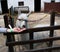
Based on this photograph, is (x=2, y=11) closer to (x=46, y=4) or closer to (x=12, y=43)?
(x=46, y=4)

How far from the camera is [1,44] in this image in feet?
18.2

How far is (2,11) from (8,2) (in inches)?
39.6

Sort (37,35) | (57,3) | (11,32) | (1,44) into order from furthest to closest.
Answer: (57,3)
(1,44)
(37,35)
(11,32)

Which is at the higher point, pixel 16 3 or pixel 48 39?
pixel 16 3

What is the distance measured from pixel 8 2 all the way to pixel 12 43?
36.5ft

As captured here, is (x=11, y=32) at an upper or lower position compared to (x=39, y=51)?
upper

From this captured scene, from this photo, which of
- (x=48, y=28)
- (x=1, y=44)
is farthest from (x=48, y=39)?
(x=1, y=44)

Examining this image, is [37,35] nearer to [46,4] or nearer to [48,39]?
[48,39]

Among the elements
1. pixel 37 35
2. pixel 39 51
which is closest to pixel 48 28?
pixel 39 51

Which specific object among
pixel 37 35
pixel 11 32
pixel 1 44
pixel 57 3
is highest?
pixel 57 3

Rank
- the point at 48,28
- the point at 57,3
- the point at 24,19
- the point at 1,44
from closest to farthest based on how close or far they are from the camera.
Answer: the point at 48,28 < the point at 24,19 < the point at 1,44 < the point at 57,3

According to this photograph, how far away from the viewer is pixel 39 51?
383 cm

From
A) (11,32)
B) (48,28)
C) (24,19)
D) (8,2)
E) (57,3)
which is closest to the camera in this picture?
(11,32)

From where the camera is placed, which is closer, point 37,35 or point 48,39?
point 48,39
